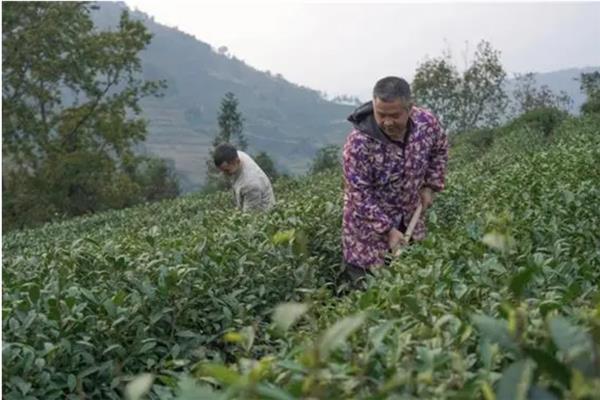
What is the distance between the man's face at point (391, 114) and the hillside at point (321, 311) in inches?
20.8

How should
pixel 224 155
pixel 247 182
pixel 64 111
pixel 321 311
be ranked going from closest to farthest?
pixel 321 311 → pixel 224 155 → pixel 247 182 → pixel 64 111

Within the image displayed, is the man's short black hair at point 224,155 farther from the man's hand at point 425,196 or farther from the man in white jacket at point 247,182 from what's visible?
the man's hand at point 425,196

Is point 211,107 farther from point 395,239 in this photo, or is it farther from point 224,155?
point 395,239

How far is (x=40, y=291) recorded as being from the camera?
3.31 meters

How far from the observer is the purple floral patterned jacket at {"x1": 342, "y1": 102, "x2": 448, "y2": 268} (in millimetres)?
4109

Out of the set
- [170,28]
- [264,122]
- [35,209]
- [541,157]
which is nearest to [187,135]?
[264,122]

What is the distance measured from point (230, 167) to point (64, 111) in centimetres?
1918

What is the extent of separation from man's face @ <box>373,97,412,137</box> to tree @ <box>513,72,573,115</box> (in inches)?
1182

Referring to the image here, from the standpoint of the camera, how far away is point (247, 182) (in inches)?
243

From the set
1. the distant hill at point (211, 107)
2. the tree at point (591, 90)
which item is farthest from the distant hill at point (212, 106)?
the tree at point (591, 90)

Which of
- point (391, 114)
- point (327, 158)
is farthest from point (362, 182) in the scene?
point (327, 158)

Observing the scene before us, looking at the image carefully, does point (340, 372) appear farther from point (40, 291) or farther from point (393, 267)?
point (40, 291)

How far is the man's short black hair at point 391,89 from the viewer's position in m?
3.86

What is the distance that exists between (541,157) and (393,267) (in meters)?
4.16
